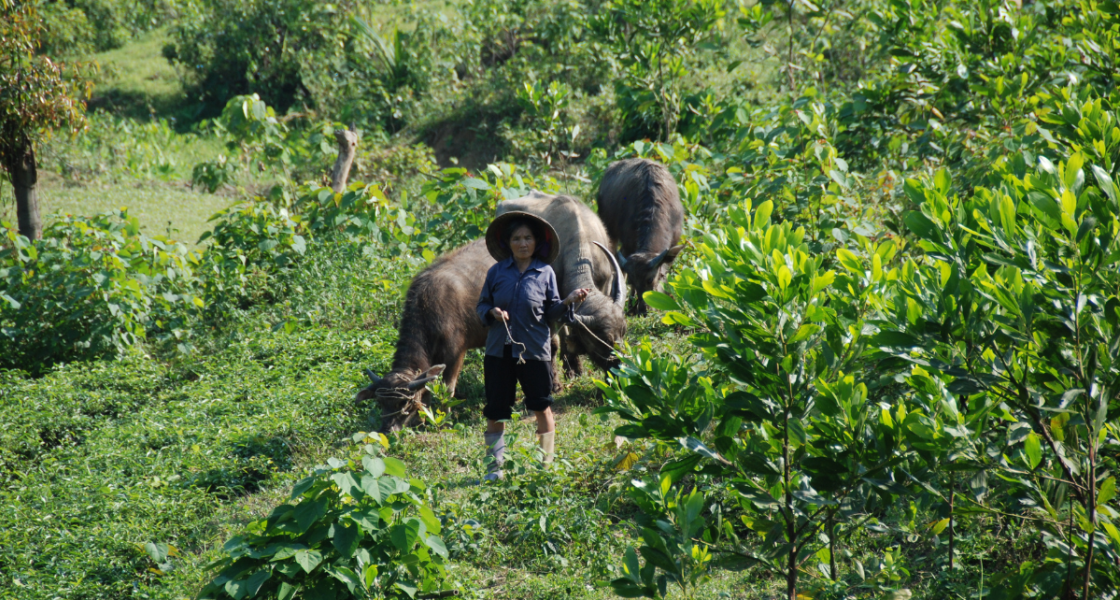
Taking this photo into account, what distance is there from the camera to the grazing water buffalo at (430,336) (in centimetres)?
622

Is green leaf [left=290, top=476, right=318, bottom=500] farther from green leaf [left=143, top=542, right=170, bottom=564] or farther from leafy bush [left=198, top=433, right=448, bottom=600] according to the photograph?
green leaf [left=143, top=542, right=170, bottom=564]

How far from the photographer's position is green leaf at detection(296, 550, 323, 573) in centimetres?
335

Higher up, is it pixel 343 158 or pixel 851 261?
pixel 343 158

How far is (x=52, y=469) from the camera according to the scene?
5.95 m

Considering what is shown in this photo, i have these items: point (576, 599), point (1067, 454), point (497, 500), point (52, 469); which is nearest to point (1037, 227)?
point (1067, 454)

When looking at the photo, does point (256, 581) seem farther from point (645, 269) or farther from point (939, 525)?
point (645, 269)

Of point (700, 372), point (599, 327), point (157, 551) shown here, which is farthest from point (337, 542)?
point (599, 327)

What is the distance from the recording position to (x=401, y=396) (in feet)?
20.3

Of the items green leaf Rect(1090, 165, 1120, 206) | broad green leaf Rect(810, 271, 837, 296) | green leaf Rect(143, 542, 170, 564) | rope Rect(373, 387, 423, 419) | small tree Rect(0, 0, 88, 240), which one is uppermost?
small tree Rect(0, 0, 88, 240)

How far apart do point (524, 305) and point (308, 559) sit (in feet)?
7.50

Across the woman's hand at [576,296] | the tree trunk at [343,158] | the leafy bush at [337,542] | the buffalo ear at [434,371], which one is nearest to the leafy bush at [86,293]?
the tree trunk at [343,158]

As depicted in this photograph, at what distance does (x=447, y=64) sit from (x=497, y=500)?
15253mm

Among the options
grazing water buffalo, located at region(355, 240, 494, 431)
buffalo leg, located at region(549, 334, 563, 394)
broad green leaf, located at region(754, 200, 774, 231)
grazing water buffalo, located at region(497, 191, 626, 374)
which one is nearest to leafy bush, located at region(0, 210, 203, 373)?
grazing water buffalo, located at region(355, 240, 494, 431)

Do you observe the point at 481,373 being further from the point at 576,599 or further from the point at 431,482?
the point at 576,599
